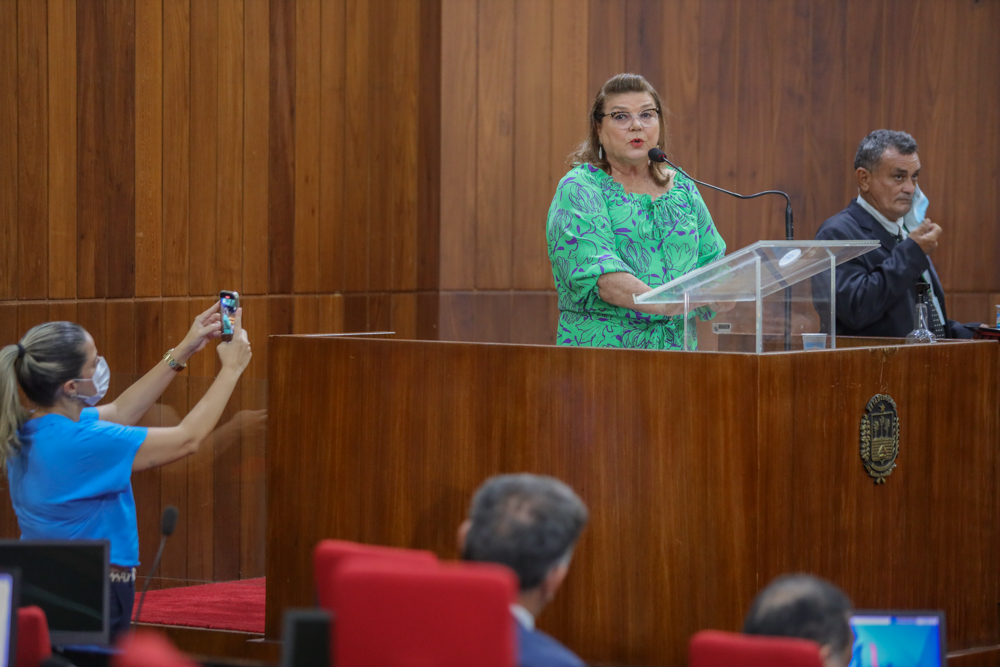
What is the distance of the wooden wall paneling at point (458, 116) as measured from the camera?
5.27 meters

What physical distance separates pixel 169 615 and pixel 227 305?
2.94 feet

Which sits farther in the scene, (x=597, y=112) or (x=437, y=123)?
(x=437, y=123)

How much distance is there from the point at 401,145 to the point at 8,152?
6.44 ft

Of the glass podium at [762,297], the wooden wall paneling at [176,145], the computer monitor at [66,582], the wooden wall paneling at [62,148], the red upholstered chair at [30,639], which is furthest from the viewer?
the wooden wall paneling at [176,145]

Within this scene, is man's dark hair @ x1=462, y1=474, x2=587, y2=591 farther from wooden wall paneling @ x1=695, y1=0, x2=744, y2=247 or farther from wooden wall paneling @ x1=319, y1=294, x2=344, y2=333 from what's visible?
wooden wall paneling @ x1=695, y1=0, x2=744, y2=247

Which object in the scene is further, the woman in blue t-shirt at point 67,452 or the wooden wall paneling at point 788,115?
the wooden wall paneling at point 788,115

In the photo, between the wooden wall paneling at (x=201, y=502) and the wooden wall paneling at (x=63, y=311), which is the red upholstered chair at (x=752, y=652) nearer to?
the wooden wall paneling at (x=201, y=502)

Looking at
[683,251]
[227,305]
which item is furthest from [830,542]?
[227,305]

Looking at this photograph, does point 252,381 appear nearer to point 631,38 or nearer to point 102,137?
point 102,137

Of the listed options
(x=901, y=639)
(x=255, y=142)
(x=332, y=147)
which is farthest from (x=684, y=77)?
(x=901, y=639)

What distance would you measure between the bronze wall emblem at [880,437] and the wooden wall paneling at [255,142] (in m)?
2.50

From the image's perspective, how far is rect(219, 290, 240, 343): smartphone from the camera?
3076 mm

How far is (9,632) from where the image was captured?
1.72 m

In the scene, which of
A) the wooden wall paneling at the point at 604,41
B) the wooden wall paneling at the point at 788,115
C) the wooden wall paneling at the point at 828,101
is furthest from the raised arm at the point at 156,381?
the wooden wall paneling at the point at 828,101
